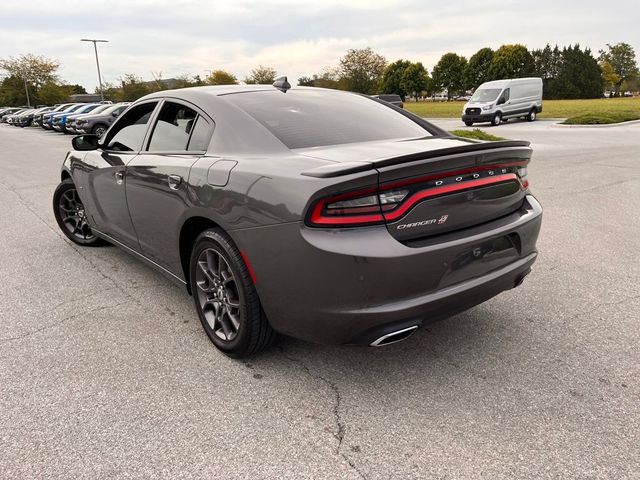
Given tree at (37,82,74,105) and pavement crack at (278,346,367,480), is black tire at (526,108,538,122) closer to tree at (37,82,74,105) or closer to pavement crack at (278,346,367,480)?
pavement crack at (278,346,367,480)

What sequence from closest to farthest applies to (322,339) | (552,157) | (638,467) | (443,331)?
(638,467), (322,339), (443,331), (552,157)

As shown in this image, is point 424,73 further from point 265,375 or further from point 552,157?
point 265,375

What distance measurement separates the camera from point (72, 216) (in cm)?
534

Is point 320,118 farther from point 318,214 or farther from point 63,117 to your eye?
point 63,117

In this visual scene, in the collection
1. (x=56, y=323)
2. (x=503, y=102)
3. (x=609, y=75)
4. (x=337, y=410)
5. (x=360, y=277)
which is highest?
(x=609, y=75)

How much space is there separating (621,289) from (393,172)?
2631 mm

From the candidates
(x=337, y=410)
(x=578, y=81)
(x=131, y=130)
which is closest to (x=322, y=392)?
(x=337, y=410)

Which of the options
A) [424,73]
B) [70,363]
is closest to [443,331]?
[70,363]

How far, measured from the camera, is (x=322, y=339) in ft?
7.92

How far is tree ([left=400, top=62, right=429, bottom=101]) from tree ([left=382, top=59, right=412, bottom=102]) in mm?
600

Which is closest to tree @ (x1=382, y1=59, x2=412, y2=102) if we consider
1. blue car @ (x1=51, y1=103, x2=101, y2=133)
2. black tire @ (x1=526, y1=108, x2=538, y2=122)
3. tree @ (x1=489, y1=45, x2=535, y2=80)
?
tree @ (x1=489, y1=45, x2=535, y2=80)

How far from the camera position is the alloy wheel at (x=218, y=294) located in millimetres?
2844

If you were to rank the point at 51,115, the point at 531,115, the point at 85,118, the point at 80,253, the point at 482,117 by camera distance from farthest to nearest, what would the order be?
the point at 51,115 → the point at 531,115 → the point at 482,117 → the point at 85,118 → the point at 80,253

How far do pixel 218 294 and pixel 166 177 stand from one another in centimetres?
83
